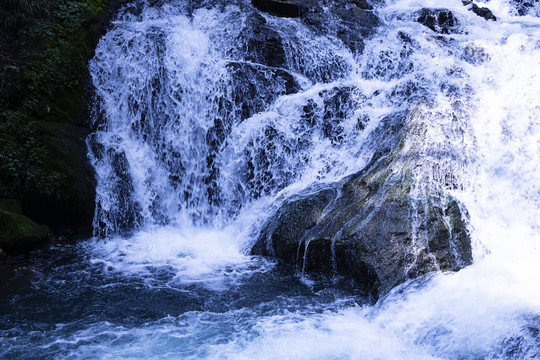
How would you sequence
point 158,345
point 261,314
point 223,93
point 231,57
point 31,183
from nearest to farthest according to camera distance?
1. point 158,345
2. point 261,314
3. point 31,183
4. point 223,93
5. point 231,57

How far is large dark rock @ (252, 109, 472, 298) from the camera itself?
698cm

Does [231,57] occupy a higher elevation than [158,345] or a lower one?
higher

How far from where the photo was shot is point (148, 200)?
9.59 metres

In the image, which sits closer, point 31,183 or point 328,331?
point 328,331

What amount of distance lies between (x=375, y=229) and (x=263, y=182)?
2.77 m

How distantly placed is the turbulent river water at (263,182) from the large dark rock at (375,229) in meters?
0.24

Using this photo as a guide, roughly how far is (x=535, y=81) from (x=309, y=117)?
4210 mm

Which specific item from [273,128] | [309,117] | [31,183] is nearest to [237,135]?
[273,128]

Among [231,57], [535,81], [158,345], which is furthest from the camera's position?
[231,57]

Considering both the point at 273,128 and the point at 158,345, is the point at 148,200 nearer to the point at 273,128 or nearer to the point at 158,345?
the point at 273,128

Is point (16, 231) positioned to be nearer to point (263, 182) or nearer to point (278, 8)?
point (263, 182)

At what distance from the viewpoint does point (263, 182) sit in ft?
31.0

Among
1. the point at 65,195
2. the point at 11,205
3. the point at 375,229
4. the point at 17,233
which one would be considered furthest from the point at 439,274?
the point at 11,205

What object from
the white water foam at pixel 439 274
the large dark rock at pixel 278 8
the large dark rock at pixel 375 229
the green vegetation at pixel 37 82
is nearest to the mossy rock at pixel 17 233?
the green vegetation at pixel 37 82
